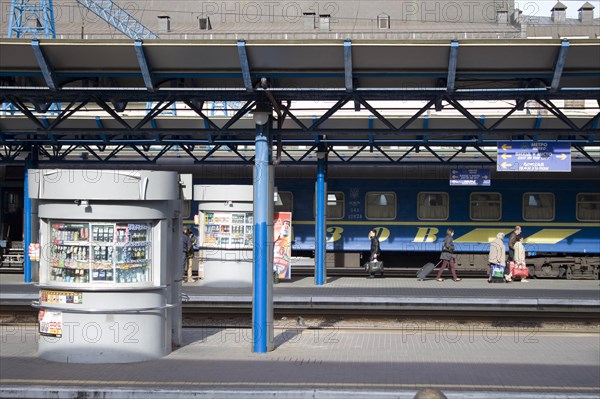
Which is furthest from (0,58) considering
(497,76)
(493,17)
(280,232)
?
(493,17)

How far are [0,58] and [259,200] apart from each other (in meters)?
4.26

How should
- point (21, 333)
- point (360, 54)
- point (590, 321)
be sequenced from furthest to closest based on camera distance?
point (590, 321), point (21, 333), point (360, 54)

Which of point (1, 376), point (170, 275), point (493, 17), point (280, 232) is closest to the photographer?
point (1, 376)

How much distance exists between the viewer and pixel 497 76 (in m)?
11.2

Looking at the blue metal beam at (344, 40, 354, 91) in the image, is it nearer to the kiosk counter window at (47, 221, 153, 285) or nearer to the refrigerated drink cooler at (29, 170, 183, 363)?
the refrigerated drink cooler at (29, 170, 183, 363)

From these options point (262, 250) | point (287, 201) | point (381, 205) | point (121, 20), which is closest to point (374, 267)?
point (381, 205)

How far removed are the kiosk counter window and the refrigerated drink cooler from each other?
0.01 m

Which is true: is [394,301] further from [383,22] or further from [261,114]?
[383,22]

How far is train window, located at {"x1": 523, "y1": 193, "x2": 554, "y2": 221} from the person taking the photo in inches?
957

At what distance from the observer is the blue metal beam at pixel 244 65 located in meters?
10.7

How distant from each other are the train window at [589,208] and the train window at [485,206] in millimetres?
2465

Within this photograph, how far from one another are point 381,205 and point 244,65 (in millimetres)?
14352

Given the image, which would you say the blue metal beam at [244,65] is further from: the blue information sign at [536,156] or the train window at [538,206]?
the train window at [538,206]

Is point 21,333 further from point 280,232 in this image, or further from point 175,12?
point 175,12
